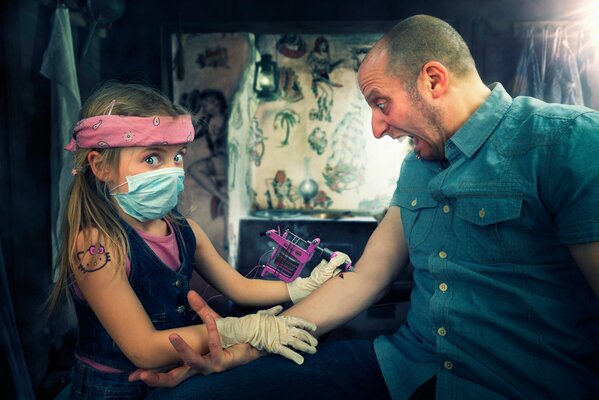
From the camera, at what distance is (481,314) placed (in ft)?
4.70

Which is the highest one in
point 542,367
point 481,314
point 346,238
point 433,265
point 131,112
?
point 131,112

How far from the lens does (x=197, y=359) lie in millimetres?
1342

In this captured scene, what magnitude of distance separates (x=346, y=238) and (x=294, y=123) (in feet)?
5.83

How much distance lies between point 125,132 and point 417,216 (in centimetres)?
106

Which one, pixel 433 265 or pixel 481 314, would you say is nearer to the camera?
pixel 481 314

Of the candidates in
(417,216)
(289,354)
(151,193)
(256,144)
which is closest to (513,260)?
(417,216)

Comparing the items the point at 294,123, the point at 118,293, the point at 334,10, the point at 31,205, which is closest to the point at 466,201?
the point at 118,293

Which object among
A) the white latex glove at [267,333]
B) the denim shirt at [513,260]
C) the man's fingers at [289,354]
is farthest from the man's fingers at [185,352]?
the denim shirt at [513,260]

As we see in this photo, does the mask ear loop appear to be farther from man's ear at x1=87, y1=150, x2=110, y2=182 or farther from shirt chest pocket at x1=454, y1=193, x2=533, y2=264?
shirt chest pocket at x1=454, y1=193, x2=533, y2=264

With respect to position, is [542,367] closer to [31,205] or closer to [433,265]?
[433,265]

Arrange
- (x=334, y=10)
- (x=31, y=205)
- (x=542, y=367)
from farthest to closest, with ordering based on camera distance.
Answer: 1. (x=334, y=10)
2. (x=31, y=205)
3. (x=542, y=367)

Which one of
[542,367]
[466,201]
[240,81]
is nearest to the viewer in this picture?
[542,367]

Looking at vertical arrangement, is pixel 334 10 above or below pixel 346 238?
above

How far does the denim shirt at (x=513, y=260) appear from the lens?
4.33ft
